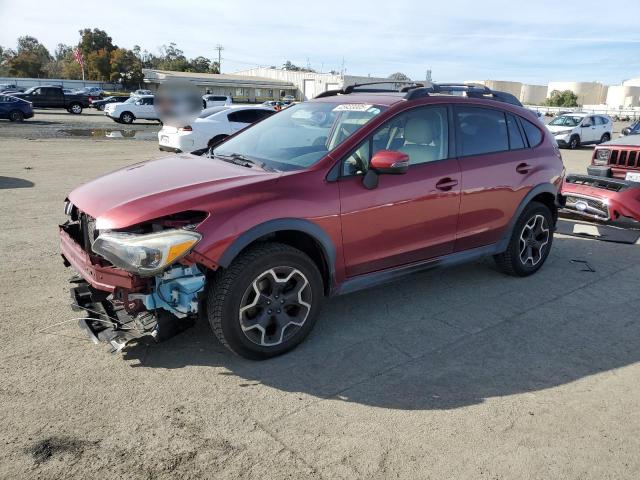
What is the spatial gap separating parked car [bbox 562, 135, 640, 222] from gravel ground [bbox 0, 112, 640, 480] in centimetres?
261

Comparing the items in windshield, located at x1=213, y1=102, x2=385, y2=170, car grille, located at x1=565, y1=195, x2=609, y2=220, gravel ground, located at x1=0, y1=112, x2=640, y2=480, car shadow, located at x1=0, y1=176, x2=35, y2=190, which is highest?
windshield, located at x1=213, y1=102, x2=385, y2=170

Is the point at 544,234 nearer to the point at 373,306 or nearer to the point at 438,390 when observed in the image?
the point at 373,306

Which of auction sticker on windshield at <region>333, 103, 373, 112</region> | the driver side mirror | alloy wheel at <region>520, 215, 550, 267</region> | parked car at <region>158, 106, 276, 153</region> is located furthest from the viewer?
parked car at <region>158, 106, 276, 153</region>

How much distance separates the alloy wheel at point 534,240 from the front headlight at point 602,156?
167 inches

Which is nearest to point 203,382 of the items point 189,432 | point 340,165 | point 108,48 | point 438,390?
point 189,432

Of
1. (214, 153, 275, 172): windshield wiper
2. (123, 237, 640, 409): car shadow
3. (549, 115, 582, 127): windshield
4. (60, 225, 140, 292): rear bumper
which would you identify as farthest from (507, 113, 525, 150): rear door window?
(549, 115, 582, 127): windshield

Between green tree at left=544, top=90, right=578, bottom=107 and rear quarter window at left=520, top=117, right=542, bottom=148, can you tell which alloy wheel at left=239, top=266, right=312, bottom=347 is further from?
green tree at left=544, top=90, right=578, bottom=107

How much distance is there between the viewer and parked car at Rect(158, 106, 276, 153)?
13.6 m

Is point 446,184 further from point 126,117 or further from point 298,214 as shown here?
point 126,117

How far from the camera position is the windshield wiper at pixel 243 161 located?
390 centimetres

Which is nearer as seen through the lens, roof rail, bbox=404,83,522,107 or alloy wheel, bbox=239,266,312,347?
alloy wheel, bbox=239,266,312,347

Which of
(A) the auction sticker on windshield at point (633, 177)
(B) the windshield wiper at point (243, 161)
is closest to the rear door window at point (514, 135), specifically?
(B) the windshield wiper at point (243, 161)

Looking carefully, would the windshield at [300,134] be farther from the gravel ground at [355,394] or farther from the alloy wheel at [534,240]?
the alloy wheel at [534,240]

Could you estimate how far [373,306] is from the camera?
15.1ft
